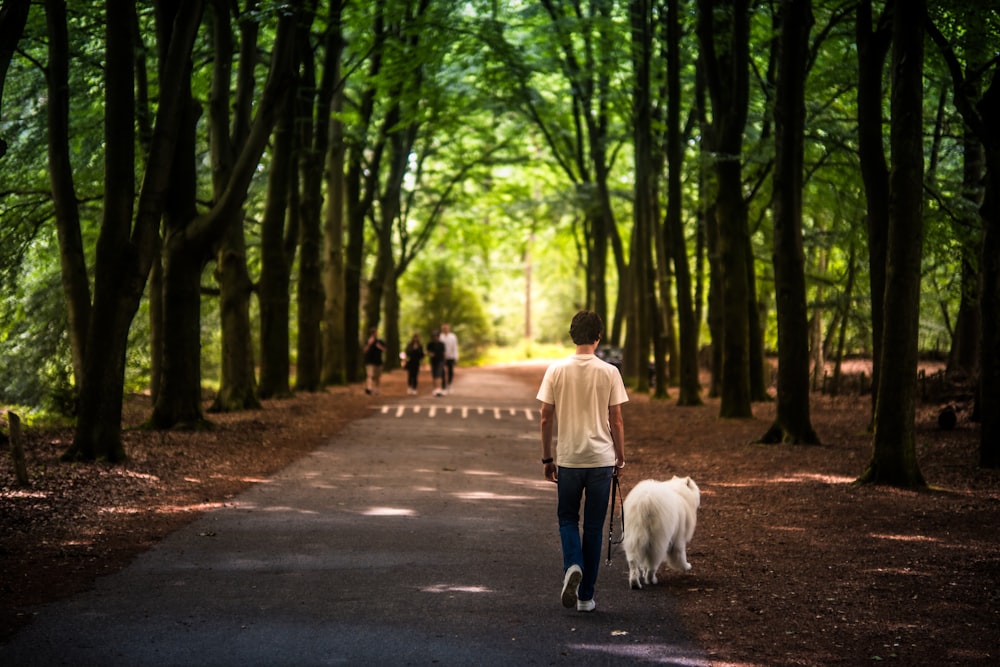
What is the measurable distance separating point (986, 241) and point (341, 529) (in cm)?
975

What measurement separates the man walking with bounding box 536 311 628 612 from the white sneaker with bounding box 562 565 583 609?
16 centimetres

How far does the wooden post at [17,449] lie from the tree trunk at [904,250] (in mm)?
9815

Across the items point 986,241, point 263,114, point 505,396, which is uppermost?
point 263,114

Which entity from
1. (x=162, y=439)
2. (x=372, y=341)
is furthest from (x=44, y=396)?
(x=372, y=341)

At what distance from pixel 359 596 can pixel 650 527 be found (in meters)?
2.06

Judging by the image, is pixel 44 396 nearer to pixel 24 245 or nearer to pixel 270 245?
pixel 24 245

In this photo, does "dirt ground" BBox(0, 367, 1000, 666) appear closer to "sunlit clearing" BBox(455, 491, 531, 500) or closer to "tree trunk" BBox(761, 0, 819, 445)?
"tree trunk" BBox(761, 0, 819, 445)

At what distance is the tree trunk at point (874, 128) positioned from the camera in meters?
15.2

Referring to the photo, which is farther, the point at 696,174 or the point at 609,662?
the point at 696,174

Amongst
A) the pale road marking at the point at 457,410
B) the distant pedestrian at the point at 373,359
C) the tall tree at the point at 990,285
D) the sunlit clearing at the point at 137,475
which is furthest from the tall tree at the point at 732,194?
the distant pedestrian at the point at 373,359

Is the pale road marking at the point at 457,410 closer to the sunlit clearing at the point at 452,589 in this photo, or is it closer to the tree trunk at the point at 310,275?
the tree trunk at the point at 310,275

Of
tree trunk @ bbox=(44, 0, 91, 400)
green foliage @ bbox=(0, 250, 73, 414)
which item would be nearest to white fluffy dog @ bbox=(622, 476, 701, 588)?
tree trunk @ bbox=(44, 0, 91, 400)

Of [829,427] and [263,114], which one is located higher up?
[263,114]

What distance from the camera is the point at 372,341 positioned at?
31766 millimetres
